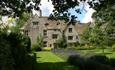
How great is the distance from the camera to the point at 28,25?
82938 mm

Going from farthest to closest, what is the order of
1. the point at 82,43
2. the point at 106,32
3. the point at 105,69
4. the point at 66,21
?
the point at 82,43
the point at 106,32
the point at 105,69
the point at 66,21

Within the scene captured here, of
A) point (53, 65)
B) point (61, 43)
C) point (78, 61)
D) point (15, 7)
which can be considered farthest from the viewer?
point (61, 43)

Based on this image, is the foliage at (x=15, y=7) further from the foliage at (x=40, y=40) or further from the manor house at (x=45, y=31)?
the manor house at (x=45, y=31)

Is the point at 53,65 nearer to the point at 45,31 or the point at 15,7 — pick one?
the point at 15,7

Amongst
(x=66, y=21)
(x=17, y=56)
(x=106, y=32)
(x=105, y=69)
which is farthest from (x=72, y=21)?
(x=106, y=32)

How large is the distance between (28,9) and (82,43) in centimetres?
7061

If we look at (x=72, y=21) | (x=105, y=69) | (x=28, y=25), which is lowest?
(x=105, y=69)

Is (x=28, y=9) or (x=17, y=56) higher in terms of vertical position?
(x=28, y=9)

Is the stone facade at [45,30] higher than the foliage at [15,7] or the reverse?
higher

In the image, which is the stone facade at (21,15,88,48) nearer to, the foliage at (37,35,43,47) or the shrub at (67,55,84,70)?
the foliage at (37,35,43,47)

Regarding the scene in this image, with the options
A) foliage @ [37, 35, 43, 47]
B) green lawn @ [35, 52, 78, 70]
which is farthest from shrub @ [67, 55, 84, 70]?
foliage @ [37, 35, 43, 47]

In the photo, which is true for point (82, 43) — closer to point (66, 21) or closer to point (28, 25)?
point (28, 25)

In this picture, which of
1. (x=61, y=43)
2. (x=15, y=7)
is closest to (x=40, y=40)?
(x=61, y=43)

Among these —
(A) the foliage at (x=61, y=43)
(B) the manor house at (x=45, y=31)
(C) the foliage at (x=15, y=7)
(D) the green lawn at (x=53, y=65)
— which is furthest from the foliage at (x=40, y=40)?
(C) the foliage at (x=15, y=7)
